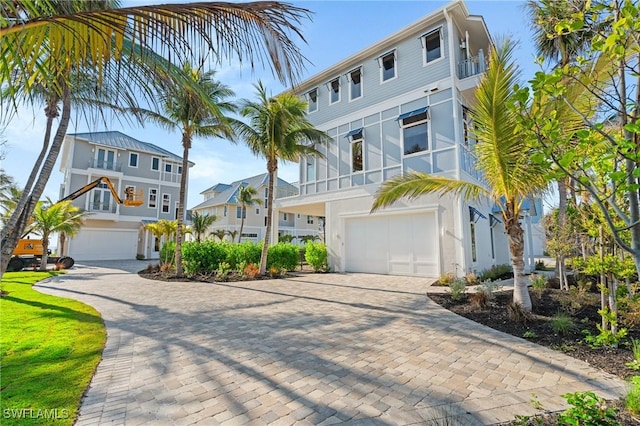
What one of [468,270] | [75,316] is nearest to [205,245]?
[75,316]

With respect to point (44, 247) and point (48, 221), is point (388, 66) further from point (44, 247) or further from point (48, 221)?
point (44, 247)

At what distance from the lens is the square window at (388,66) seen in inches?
551

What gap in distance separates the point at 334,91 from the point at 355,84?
141 centimetres

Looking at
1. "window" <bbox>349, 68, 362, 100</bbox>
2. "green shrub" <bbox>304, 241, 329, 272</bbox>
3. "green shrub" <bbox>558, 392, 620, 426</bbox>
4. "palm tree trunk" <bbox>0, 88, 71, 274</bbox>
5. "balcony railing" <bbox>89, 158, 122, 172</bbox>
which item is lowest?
"green shrub" <bbox>558, 392, 620, 426</bbox>

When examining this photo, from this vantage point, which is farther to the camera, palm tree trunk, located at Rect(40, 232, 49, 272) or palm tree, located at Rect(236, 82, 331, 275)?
palm tree trunk, located at Rect(40, 232, 49, 272)

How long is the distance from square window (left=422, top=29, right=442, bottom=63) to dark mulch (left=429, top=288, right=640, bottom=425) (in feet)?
32.5

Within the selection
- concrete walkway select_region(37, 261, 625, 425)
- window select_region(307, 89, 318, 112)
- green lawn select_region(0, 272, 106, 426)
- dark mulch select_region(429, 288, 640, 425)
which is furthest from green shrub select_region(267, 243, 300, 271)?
window select_region(307, 89, 318, 112)

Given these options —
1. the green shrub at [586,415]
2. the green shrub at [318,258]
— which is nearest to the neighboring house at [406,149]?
the green shrub at [318,258]

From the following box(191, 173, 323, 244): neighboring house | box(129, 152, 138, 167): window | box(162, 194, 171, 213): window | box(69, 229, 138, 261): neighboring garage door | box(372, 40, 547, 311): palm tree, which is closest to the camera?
box(372, 40, 547, 311): palm tree

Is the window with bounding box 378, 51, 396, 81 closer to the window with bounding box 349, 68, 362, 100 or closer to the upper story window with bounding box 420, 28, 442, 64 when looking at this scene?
the window with bounding box 349, 68, 362, 100

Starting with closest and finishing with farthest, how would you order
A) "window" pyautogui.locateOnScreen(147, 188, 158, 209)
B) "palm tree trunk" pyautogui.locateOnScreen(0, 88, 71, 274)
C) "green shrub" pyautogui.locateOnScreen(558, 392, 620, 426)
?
"green shrub" pyautogui.locateOnScreen(558, 392, 620, 426), "palm tree trunk" pyautogui.locateOnScreen(0, 88, 71, 274), "window" pyautogui.locateOnScreen(147, 188, 158, 209)

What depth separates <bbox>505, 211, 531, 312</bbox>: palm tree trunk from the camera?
20.2 ft

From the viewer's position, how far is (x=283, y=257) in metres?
14.7

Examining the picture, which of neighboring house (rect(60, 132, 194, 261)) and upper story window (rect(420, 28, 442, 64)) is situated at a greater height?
upper story window (rect(420, 28, 442, 64))
